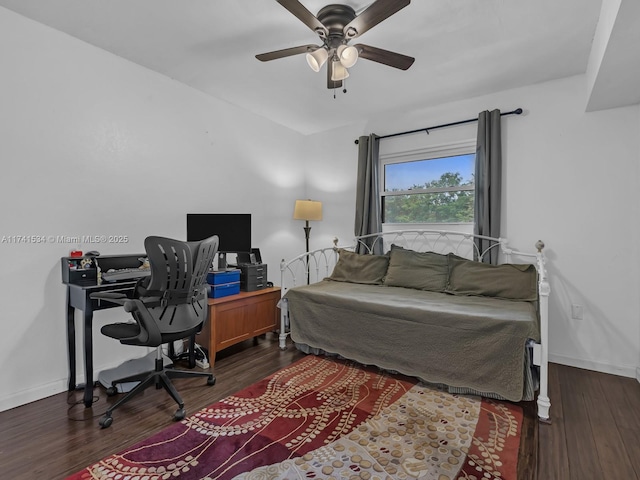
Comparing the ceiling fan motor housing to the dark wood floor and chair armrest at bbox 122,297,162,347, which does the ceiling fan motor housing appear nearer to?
chair armrest at bbox 122,297,162,347

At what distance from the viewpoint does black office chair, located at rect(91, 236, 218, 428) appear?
1.94 metres

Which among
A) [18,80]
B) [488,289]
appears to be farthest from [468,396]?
[18,80]

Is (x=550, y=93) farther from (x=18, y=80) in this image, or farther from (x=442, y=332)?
(x=18, y=80)

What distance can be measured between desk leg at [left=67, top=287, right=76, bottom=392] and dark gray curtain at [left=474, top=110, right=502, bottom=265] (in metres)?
3.43

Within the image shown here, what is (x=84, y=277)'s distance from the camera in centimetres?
222

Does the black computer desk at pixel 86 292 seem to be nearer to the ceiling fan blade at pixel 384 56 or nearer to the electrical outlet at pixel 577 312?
the ceiling fan blade at pixel 384 56

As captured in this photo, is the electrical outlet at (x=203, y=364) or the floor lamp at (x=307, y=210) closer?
the electrical outlet at (x=203, y=364)

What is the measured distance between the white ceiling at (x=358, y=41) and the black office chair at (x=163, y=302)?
144 cm

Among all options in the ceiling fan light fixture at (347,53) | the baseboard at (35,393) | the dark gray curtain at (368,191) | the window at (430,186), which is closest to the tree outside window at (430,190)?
the window at (430,186)

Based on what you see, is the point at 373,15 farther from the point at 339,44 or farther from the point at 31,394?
the point at 31,394

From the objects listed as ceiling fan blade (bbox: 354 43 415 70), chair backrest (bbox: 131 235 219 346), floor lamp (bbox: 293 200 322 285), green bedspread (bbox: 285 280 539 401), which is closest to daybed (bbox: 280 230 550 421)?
green bedspread (bbox: 285 280 539 401)

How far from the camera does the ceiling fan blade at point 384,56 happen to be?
194 cm

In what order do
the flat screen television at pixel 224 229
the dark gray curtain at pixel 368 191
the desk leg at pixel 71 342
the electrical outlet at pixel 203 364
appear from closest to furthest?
1. the desk leg at pixel 71 342
2. the electrical outlet at pixel 203 364
3. the flat screen television at pixel 224 229
4. the dark gray curtain at pixel 368 191

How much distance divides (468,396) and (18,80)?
11.9ft
